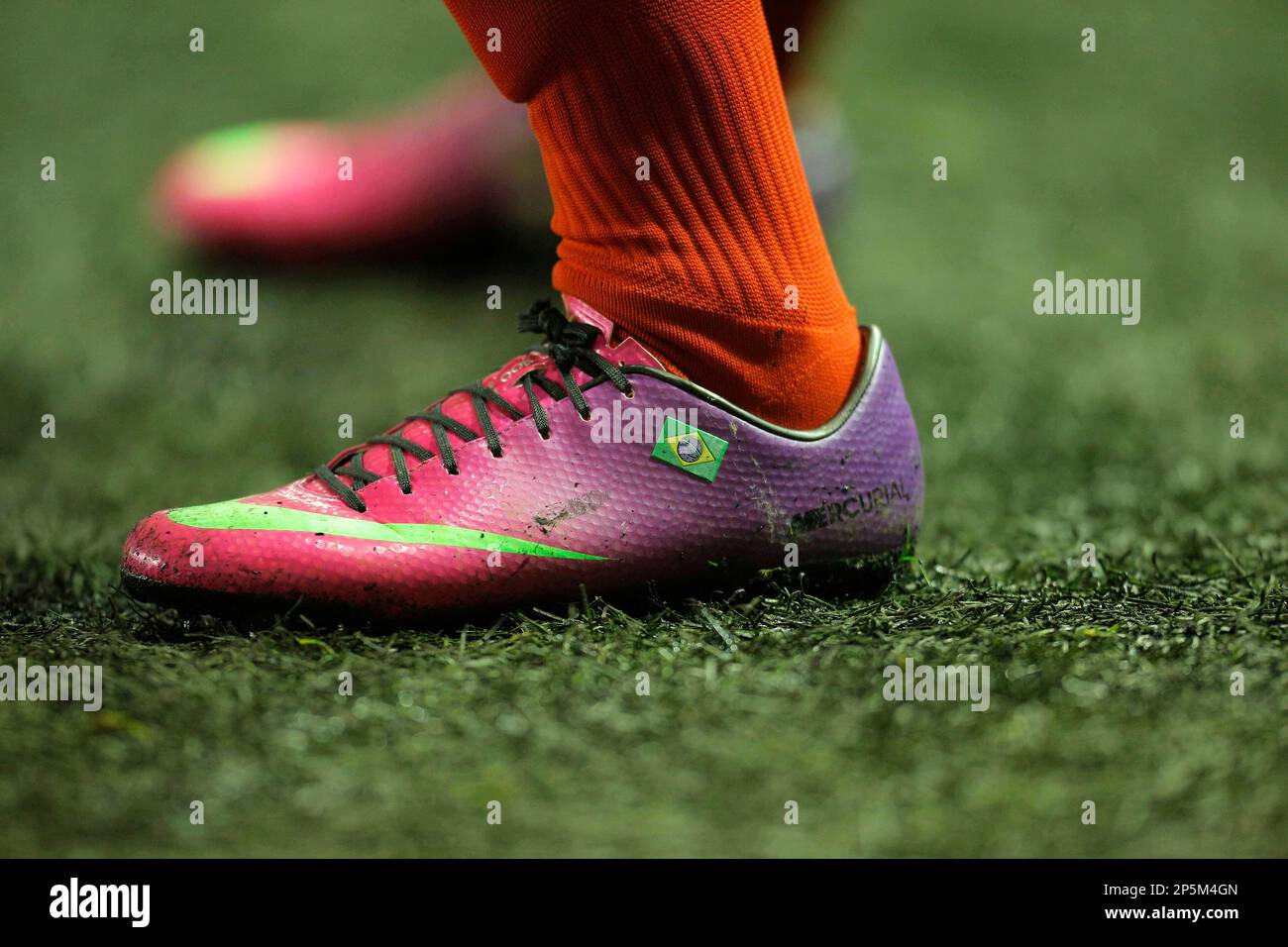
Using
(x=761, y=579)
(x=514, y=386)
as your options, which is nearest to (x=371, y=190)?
(x=514, y=386)

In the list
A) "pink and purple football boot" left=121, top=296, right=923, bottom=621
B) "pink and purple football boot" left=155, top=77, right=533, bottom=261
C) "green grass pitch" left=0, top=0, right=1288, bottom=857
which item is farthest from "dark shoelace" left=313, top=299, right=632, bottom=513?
"pink and purple football boot" left=155, top=77, right=533, bottom=261

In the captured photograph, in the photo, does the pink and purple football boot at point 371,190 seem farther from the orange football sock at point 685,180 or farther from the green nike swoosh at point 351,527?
the green nike swoosh at point 351,527

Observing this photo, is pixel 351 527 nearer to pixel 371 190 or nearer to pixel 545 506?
pixel 545 506

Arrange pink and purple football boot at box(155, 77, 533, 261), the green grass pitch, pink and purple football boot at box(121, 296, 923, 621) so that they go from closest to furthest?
the green grass pitch
pink and purple football boot at box(121, 296, 923, 621)
pink and purple football boot at box(155, 77, 533, 261)

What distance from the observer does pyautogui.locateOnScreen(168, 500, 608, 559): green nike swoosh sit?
999 mm

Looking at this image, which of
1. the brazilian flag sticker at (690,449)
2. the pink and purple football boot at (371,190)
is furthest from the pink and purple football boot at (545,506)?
the pink and purple football boot at (371,190)

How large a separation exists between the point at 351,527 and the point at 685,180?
0.37 metres

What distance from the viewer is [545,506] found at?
1.03 metres

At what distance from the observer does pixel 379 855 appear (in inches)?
28.9

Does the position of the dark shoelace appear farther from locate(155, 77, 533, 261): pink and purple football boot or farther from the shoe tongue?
locate(155, 77, 533, 261): pink and purple football boot

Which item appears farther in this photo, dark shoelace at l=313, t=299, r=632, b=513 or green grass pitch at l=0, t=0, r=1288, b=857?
dark shoelace at l=313, t=299, r=632, b=513

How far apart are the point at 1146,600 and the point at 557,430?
503 millimetres

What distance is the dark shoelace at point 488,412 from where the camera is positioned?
41.2 inches
